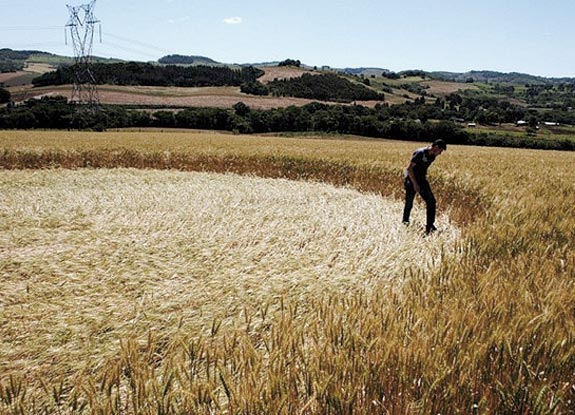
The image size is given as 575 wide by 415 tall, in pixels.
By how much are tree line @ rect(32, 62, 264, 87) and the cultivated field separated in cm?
9341

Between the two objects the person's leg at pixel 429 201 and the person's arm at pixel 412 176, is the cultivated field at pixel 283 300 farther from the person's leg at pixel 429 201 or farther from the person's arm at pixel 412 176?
the person's arm at pixel 412 176

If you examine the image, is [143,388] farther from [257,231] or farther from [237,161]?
[237,161]

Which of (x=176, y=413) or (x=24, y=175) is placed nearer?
(x=176, y=413)

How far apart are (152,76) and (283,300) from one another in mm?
112957

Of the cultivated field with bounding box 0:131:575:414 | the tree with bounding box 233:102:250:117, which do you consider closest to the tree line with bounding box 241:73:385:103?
the tree with bounding box 233:102:250:117

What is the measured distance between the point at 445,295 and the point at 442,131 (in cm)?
6328

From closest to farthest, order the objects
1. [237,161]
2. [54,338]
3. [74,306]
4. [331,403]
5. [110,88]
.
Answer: [331,403] < [54,338] < [74,306] < [237,161] < [110,88]

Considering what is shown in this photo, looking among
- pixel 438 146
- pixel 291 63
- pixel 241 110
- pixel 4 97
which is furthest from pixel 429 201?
pixel 291 63

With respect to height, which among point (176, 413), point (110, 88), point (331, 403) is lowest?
point (176, 413)

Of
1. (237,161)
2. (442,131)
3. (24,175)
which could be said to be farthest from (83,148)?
(442,131)

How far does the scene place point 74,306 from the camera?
14.0 ft

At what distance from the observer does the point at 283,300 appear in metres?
4.14

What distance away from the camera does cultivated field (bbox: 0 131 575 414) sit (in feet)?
6.74

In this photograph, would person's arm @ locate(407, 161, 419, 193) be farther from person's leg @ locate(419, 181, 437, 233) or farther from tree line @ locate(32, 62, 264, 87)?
tree line @ locate(32, 62, 264, 87)
